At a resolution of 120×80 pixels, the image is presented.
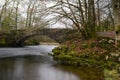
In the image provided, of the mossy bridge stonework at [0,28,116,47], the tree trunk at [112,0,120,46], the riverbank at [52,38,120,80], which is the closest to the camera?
the riverbank at [52,38,120,80]

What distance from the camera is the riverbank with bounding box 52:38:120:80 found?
10289mm

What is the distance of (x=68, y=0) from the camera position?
559 inches

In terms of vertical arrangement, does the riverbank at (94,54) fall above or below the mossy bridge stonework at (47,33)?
below

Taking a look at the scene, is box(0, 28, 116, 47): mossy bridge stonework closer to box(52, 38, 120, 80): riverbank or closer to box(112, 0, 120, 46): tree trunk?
box(52, 38, 120, 80): riverbank

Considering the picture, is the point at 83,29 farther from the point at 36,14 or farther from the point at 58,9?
the point at 36,14

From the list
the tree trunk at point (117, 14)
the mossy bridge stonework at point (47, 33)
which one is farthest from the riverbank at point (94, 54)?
the mossy bridge stonework at point (47, 33)

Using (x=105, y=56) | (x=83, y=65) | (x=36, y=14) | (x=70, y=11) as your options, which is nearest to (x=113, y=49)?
(x=105, y=56)

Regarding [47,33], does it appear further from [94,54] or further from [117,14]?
[117,14]

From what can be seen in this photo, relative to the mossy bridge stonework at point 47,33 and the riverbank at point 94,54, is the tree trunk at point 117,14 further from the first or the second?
the mossy bridge stonework at point 47,33

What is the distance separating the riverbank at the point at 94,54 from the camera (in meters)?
10.3

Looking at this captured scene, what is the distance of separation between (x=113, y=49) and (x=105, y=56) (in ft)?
2.29

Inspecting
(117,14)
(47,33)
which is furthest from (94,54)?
(47,33)

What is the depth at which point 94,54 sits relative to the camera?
11.5 meters

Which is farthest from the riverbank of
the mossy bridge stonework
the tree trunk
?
the mossy bridge stonework
